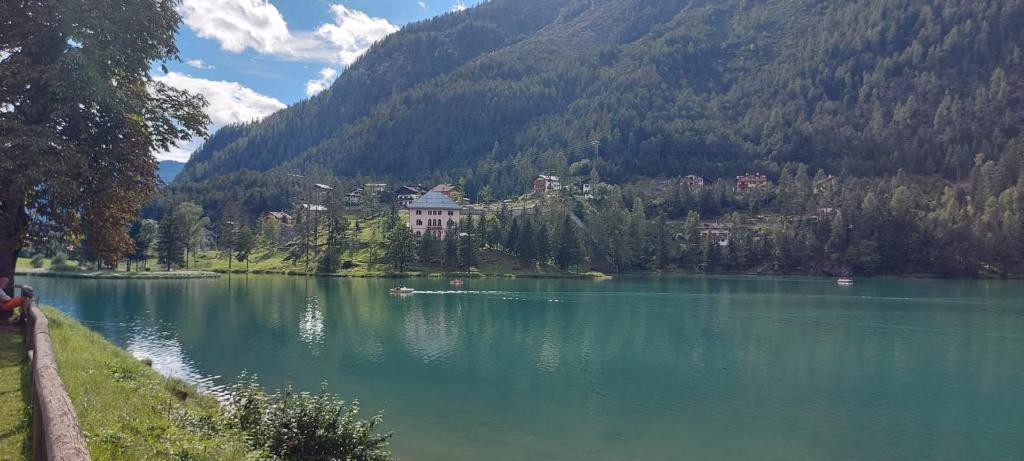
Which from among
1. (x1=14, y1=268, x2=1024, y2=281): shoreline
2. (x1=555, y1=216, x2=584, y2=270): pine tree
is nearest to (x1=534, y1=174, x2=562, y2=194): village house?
(x1=14, y1=268, x2=1024, y2=281): shoreline

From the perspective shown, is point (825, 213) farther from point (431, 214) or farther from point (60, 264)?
point (60, 264)

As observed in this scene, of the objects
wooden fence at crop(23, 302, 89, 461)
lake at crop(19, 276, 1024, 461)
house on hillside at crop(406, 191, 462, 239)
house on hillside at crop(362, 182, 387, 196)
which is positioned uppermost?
house on hillside at crop(362, 182, 387, 196)

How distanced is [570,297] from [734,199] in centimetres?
10871

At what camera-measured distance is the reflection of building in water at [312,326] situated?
4516 centimetres

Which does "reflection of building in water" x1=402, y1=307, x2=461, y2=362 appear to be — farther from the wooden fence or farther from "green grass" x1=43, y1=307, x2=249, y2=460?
the wooden fence

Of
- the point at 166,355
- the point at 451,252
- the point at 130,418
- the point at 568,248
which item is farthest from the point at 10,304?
the point at 568,248

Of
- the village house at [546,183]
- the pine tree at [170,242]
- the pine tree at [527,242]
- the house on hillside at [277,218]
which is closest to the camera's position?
the pine tree at [170,242]

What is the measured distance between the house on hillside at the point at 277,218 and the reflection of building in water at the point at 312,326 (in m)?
92.1

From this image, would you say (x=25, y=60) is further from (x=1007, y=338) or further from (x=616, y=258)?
(x=616, y=258)

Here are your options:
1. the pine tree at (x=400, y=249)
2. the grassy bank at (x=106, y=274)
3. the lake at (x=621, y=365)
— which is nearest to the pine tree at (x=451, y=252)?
the pine tree at (x=400, y=249)

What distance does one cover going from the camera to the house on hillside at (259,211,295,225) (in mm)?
153900

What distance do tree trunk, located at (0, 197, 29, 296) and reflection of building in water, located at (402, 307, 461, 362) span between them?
22751 millimetres

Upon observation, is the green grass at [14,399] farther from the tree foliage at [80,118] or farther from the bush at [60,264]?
the bush at [60,264]

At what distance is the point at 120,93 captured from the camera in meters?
21.5
